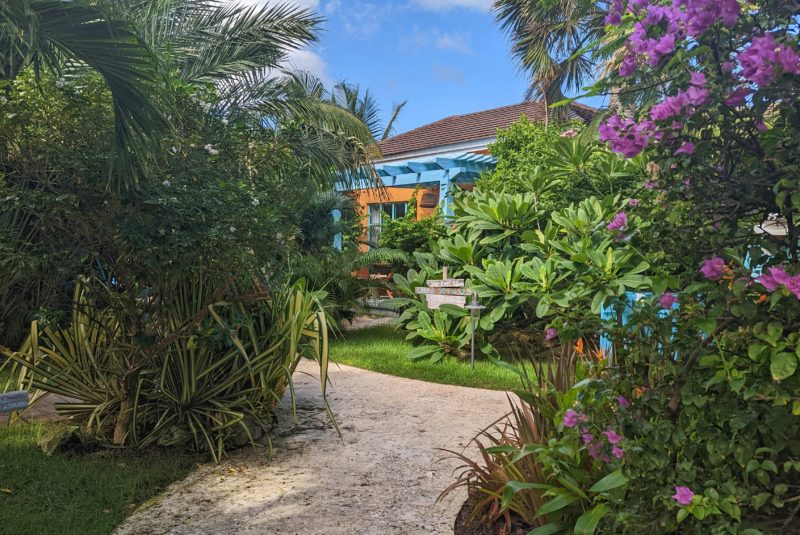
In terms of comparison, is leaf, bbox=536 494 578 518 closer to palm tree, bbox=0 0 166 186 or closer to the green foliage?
palm tree, bbox=0 0 166 186

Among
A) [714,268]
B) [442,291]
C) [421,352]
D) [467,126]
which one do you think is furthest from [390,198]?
[714,268]

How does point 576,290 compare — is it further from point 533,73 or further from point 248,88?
point 533,73

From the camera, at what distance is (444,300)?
779 cm

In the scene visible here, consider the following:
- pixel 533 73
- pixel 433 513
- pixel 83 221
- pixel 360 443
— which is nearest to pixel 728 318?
pixel 433 513

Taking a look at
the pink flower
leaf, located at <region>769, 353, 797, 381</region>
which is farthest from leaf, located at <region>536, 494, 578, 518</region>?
leaf, located at <region>769, 353, 797, 381</region>

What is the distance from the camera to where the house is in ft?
43.8

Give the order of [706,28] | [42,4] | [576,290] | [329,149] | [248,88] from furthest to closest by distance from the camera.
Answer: [329,149] → [248,88] → [42,4] → [576,290] → [706,28]

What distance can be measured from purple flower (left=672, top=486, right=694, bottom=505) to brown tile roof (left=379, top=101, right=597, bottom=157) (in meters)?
14.7

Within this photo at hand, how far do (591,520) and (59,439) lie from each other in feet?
11.8

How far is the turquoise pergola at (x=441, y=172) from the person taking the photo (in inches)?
512

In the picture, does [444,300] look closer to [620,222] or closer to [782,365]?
[620,222]

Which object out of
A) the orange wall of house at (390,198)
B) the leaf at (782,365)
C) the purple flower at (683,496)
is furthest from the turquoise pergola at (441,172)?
the leaf at (782,365)

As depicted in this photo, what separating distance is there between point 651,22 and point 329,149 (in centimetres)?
899

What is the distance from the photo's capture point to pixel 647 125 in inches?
77.7
